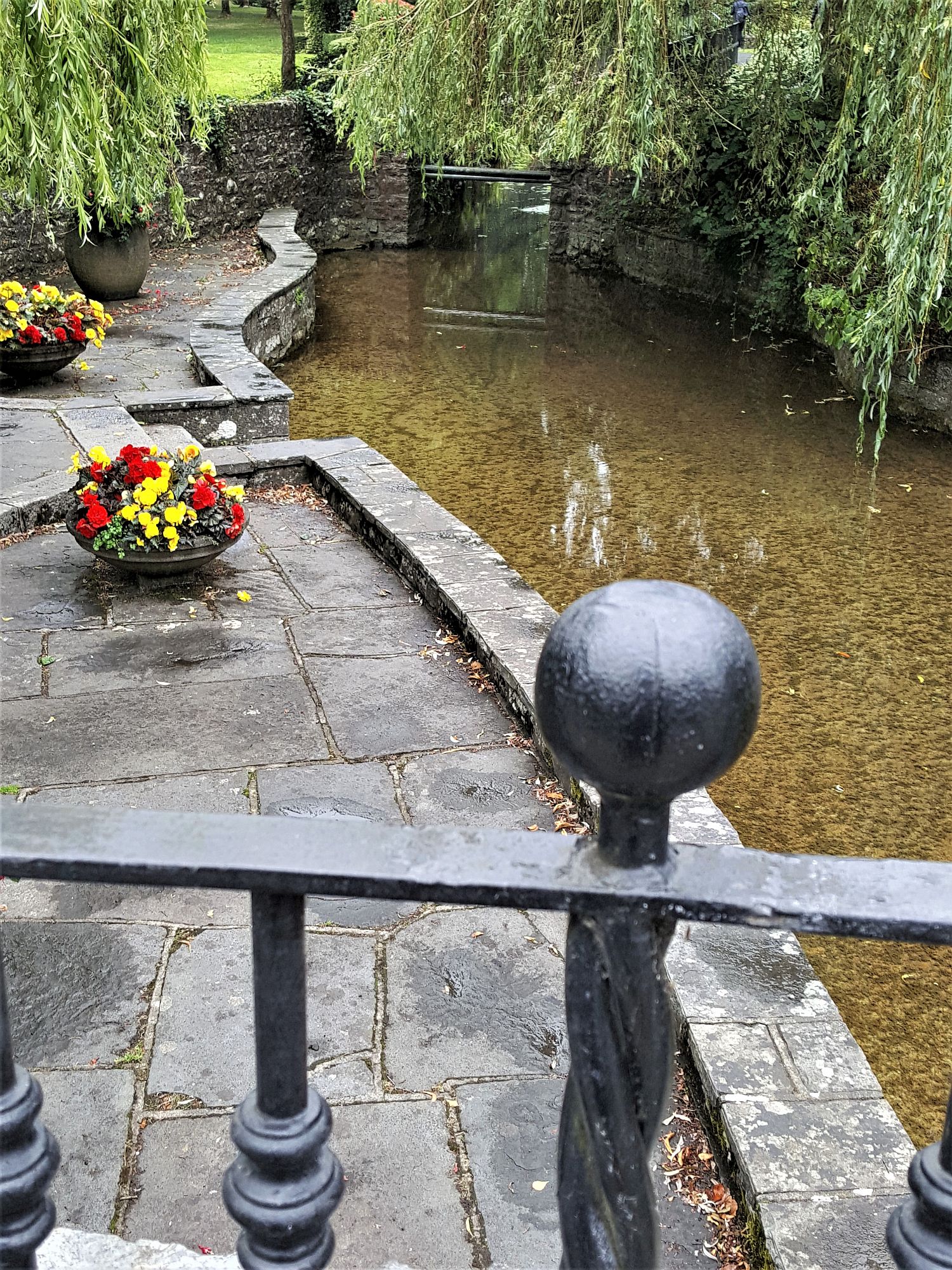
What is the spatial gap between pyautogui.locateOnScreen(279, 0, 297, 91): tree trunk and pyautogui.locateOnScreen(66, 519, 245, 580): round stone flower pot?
1527 centimetres

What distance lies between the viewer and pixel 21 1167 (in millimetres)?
908

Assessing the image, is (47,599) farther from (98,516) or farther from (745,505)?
(745,505)

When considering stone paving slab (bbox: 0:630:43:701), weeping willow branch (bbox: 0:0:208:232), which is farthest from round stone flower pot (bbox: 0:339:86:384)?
stone paving slab (bbox: 0:630:43:701)

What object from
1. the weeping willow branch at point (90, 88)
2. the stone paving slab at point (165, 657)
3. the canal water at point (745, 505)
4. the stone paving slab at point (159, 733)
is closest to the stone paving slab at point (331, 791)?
the stone paving slab at point (159, 733)

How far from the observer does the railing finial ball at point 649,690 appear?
72cm

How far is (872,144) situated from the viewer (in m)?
7.79

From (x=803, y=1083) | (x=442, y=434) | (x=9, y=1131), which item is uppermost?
(x=9, y=1131)

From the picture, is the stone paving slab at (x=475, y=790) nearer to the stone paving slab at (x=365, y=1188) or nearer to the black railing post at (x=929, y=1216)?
the stone paving slab at (x=365, y=1188)

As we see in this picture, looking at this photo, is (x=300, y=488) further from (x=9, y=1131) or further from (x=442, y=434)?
(x=9, y=1131)

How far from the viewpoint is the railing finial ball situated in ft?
2.37

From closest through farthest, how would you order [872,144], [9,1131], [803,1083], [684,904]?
[684,904]
[9,1131]
[803,1083]
[872,144]

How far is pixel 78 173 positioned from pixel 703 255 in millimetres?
10101

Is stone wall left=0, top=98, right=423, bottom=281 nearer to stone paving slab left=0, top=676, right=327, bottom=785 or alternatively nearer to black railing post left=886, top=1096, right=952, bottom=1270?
stone paving slab left=0, top=676, right=327, bottom=785

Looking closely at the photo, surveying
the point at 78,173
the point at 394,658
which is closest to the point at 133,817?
the point at 394,658
